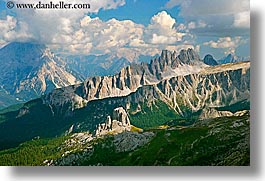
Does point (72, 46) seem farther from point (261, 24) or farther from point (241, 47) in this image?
point (261, 24)

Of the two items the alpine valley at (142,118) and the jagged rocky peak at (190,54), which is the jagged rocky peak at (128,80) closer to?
the alpine valley at (142,118)

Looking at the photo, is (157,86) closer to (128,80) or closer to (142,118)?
(128,80)

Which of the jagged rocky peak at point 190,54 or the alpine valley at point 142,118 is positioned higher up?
the jagged rocky peak at point 190,54

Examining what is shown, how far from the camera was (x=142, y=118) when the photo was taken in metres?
68.9

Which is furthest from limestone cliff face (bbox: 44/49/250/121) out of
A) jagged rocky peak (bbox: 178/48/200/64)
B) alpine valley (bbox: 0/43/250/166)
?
jagged rocky peak (bbox: 178/48/200/64)

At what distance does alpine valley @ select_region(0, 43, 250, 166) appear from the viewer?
24938 mm

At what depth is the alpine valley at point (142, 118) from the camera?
24.9 meters

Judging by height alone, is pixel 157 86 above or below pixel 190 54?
below

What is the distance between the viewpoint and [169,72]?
131m

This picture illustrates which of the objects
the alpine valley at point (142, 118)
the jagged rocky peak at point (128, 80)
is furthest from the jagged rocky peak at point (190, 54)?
the jagged rocky peak at point (128, 80)

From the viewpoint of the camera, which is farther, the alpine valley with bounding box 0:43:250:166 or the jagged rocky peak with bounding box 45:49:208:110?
the jagged rocky peak with bounding box 45:49:208:110

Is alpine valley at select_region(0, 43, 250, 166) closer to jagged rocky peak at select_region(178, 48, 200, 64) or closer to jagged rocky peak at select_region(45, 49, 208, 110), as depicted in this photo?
jagged rocky peak at select_region(45, 49, 208, 110)

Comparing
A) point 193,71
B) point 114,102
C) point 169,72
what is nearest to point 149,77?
point 169,72

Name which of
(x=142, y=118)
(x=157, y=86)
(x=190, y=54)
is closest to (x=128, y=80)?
(x=157, y=86)
